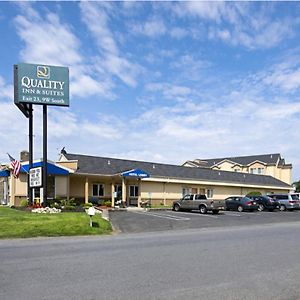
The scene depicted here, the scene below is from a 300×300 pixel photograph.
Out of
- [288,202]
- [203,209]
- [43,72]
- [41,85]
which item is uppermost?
[43,72]

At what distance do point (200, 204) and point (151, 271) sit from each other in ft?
82.8

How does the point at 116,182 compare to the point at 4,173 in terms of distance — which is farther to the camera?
the point at 116,182

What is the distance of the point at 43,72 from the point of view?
1126 inches

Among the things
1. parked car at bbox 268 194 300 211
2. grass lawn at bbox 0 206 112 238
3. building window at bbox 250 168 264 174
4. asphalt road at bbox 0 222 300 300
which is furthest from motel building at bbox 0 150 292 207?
building window at bbox 250 168 264 174

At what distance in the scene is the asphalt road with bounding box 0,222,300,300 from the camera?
273 inches

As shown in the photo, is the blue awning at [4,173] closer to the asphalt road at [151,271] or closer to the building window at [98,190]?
the building window at [98,190]

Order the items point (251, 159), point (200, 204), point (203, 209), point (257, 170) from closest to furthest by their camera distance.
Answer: point (203, 209), point (200, 204), point (257, 170), point (251, 159)

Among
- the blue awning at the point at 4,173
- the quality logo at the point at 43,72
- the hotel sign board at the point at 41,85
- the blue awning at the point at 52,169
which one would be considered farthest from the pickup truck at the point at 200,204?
the quality logo at the point at 43,72

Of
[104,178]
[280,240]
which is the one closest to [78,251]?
[280,240]

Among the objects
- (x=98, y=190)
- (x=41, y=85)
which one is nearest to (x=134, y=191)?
(x=98, y=190)

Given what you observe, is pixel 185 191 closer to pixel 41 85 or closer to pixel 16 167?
pixel 16 167

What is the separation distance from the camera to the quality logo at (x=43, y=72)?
93.2 ft

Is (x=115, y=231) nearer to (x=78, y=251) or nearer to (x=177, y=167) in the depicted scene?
(x=78, y=251)

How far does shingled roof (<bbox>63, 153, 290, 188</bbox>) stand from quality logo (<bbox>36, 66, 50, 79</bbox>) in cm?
1034
